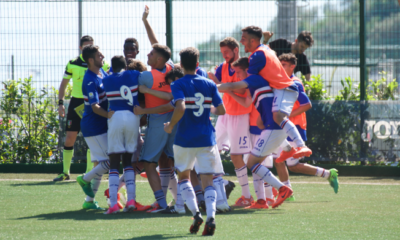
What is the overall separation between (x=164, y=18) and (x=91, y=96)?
475 centimetres

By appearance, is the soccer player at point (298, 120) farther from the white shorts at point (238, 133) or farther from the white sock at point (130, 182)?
the white sock at point (130, 182)

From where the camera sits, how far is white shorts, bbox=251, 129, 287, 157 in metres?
6.61

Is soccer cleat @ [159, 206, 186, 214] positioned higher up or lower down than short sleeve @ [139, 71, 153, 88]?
lower down

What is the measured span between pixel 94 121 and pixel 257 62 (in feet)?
6.96

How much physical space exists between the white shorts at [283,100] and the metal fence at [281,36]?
419 cm

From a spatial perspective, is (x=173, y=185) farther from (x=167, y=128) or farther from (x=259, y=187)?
(x=167, y=128)

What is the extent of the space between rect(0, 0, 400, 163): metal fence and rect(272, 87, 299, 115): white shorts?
4.19 m

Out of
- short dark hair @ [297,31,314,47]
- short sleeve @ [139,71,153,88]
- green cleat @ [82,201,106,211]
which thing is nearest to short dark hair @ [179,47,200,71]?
short sleeve @ [139,71,153,88]

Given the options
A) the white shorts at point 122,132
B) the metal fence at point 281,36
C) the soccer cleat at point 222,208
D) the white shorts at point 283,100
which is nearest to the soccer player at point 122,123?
the white shorts at point 122,132

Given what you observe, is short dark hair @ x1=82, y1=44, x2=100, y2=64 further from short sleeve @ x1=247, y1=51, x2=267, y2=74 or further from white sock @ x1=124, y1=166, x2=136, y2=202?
short sleeve @ x1=247, y1=51, x2=267, y2=74

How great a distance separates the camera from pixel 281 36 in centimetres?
1087

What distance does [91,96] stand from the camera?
660 centimetres

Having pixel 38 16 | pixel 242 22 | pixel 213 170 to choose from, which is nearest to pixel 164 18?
pixel 242 22

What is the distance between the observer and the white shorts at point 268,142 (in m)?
6.61
